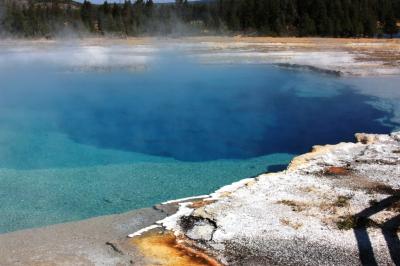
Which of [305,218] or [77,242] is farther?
[305,218]

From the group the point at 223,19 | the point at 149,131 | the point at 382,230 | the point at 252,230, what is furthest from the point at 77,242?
the point at 223,19

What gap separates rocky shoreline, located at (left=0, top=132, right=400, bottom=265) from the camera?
4.47 m

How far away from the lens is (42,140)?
9.59 meters

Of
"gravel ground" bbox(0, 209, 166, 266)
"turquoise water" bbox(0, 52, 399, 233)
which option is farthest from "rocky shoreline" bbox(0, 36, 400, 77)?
"gravel ground" bbox(0, 209, 166, 266)

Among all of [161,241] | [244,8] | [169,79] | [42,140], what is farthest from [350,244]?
[244,8]

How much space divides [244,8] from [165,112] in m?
32.2

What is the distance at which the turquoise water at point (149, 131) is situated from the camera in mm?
6879

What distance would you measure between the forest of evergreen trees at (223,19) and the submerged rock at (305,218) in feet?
100

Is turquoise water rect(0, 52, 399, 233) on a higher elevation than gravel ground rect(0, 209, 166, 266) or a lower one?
lower

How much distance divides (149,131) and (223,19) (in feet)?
115

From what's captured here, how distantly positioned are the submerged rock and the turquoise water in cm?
119

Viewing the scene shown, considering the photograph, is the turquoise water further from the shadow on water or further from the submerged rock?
the shadow on water

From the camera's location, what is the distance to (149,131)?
10.2 m

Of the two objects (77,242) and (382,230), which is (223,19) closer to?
(382,230)
